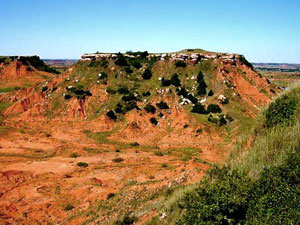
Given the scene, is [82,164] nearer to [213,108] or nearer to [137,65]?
[213,108]

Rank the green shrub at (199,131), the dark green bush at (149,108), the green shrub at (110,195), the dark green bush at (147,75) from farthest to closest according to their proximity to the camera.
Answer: the dark green bush at (147,75), the dark green bush at (149,108), the green shrub at (199,131), the green shrub at (110,195)

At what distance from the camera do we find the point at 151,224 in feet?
42.1

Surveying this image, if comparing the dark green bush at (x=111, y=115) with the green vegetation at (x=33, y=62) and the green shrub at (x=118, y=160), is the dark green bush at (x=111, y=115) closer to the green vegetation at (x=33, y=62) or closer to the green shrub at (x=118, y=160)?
the green shrub at (x=118, y=160)

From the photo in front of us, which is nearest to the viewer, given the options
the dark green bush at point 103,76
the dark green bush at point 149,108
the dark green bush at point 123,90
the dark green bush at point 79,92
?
the dark green bush at point 149,108

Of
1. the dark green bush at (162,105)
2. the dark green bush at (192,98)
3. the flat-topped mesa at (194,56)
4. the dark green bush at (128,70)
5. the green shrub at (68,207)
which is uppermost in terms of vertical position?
the flat-topped mesa at (194,56)

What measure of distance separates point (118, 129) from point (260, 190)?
37564 mm

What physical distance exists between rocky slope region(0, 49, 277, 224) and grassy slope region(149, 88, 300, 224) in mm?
6359

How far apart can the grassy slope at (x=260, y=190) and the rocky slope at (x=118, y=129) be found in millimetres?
6359

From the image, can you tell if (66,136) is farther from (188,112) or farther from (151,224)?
(151,224)

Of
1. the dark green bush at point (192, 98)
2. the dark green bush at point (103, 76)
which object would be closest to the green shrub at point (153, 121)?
the dark green bush at point (192, 98)

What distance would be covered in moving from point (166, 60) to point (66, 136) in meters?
32.3

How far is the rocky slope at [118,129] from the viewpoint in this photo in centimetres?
2225

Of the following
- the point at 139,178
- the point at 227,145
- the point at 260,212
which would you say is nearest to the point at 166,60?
the point at 227,145

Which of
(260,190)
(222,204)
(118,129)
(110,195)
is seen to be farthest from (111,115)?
(260,190)
